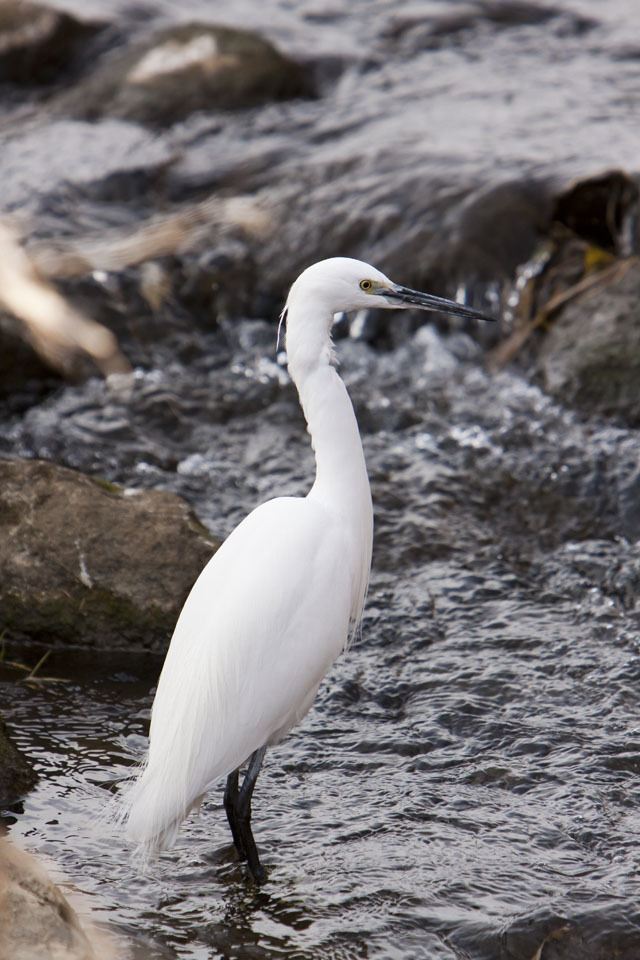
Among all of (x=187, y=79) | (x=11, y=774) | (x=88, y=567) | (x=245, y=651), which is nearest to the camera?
(x=245, y=651)

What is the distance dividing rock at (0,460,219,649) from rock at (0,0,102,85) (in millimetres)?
7317

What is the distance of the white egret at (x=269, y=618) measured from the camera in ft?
10.1

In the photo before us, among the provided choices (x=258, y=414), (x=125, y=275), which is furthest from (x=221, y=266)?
(x=258, y=414)

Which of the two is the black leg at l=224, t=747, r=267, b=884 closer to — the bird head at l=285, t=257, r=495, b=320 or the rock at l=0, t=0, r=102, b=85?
the bird head at l=285, t=257, r=495, b=320

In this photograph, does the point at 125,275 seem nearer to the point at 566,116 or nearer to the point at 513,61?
the point at 566,116

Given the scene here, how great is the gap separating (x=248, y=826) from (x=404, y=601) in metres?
1.68

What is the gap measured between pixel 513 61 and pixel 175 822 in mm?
8594

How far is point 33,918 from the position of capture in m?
2.44

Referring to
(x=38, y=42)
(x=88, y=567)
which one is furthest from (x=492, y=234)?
(x=38, y=42)

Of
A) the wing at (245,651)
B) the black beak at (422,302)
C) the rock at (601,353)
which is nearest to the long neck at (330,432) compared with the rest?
the wing at (245,651)

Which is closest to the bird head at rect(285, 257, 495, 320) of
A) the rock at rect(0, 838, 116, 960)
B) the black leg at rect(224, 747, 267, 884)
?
the black leg at rect(224, 747, 267, 884)

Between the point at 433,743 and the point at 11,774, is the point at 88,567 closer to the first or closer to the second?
the point at 11,774

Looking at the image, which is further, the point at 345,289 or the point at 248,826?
the point at 345,289

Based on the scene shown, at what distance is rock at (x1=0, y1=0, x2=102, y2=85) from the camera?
10305mm
